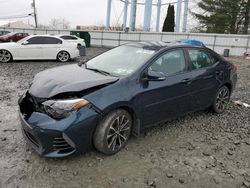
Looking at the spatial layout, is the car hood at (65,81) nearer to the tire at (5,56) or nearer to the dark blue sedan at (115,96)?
the dark blue sedan at (115,96)

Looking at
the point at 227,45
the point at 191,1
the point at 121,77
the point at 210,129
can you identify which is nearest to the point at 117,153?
the point at 121,77

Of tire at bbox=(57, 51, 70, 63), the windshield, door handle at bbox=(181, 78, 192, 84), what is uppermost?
the windshield

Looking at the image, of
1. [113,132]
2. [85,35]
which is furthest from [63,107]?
[85,35]

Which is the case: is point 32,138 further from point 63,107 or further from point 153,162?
point 153,162

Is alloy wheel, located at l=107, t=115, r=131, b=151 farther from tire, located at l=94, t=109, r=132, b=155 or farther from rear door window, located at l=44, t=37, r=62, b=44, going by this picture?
rear door window, located at l=44, t=37, r=62, b=44

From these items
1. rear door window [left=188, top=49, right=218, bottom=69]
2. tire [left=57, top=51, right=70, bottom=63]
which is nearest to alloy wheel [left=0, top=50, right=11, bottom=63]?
tire [left=57, top=51, right=70, bottom=63]

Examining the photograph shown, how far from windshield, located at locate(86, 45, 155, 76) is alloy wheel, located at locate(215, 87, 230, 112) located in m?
1.97

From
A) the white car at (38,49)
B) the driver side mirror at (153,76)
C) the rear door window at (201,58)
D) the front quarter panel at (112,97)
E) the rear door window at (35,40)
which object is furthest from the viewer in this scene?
the rear door window at (35,40)

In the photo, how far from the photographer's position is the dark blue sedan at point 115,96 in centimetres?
295

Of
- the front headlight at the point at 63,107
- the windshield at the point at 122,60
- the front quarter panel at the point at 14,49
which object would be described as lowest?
the front quarter panel at the point at 14,49

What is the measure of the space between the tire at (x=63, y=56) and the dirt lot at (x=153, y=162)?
8.15 m

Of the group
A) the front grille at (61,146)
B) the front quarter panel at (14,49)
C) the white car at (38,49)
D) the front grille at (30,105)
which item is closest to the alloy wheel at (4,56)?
the white car at (38,49)

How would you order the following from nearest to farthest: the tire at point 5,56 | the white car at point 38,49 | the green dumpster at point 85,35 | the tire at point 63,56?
the tire at point 5,56, the white car at point 38,49, the tire at point 63,56, the green dumpster at point 85,35

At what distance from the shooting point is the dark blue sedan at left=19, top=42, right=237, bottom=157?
295 centimetres
